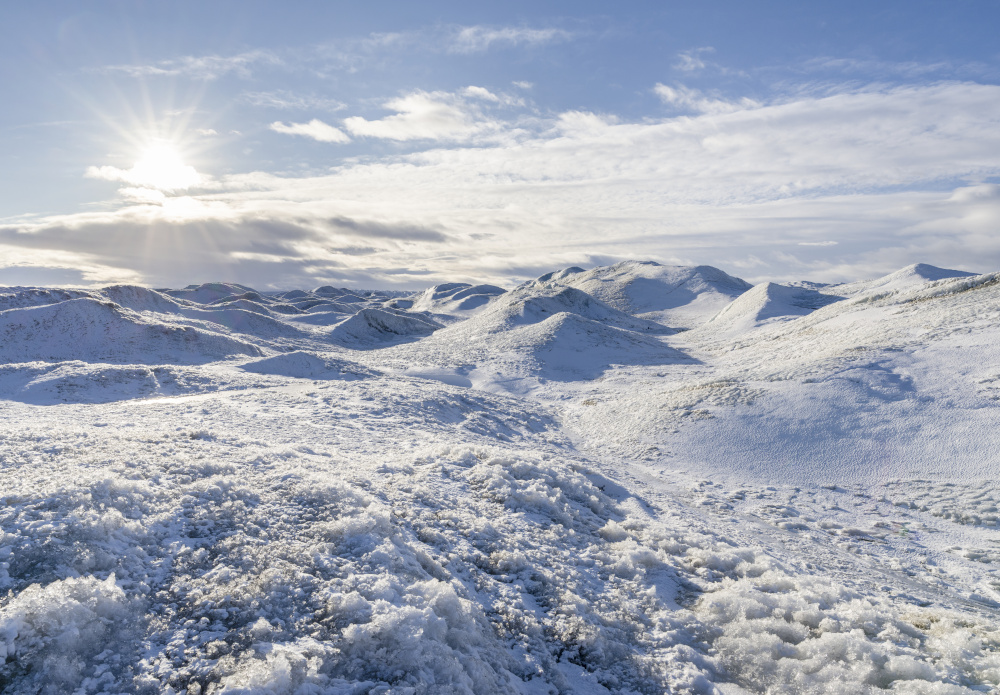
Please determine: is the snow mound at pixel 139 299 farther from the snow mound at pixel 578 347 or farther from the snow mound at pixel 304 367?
the snow mound at pixel 578 347

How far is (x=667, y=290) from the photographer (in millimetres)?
100438

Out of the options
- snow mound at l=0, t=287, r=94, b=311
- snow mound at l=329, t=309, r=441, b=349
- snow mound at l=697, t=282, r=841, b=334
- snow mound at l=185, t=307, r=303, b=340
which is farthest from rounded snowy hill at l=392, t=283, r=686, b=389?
snow mound at l=0, t=287, r=94, b=311

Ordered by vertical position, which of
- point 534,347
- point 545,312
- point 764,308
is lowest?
point 534,347

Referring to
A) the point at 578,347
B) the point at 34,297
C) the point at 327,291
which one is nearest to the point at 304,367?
the point at 578,347

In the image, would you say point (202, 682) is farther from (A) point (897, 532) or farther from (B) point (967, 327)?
(B) point (967, 327)

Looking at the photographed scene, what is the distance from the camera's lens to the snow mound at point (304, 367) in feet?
101

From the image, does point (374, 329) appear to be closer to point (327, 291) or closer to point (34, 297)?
point (34, 297)

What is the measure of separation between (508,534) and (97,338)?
40072mm

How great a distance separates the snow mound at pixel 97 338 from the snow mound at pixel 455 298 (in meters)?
69.6

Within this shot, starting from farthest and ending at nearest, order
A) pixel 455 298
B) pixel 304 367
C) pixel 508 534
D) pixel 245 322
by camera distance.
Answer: pixel 455 298 < pixel 245 322 < pixel 304 367 < pixel 508 534

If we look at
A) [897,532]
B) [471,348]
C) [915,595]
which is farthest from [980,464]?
[471,348]

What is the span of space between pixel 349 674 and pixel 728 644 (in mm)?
4736

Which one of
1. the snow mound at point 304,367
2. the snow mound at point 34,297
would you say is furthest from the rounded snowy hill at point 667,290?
the snow mound at point 34,297

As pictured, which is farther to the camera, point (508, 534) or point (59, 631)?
point (508, 534)
